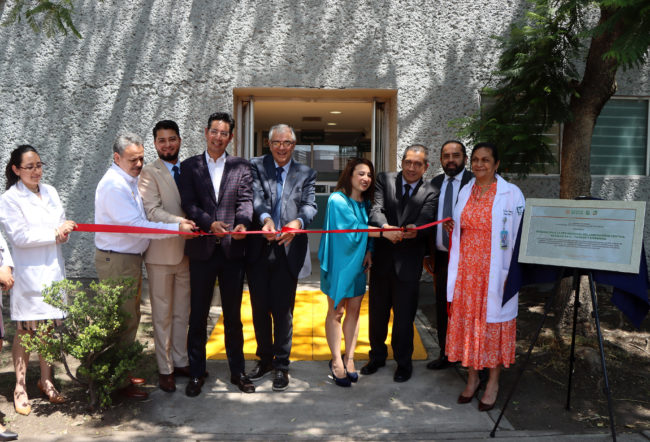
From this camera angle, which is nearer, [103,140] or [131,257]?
[131,257]

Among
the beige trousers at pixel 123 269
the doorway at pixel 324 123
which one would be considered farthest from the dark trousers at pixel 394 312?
the doorway at pixel 324 123

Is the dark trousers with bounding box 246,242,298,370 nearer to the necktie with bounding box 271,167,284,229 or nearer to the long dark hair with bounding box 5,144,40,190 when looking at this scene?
the necktie with bounding box 271,167,284,229

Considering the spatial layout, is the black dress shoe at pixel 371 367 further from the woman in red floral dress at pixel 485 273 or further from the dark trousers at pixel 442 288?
the woman in red floral dress at pixel 485 273

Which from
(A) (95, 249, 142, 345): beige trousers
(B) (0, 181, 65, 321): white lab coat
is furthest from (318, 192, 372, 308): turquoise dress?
(B) (0, 181, 65, 321): white lab coat

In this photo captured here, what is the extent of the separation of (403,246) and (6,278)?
9.95 feet

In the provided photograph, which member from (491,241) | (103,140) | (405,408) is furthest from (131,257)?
(103,140)

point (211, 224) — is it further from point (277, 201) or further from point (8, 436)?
point (8, 436)

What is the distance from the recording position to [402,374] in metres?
4.57

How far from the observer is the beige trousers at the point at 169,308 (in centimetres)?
420

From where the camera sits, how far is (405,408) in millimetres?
4043

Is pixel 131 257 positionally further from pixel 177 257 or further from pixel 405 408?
pixel 405 408

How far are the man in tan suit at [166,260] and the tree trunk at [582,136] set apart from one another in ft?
13.3

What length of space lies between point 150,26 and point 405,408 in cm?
619

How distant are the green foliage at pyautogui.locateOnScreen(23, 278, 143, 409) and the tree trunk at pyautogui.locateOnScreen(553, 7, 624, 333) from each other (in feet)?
14.8
